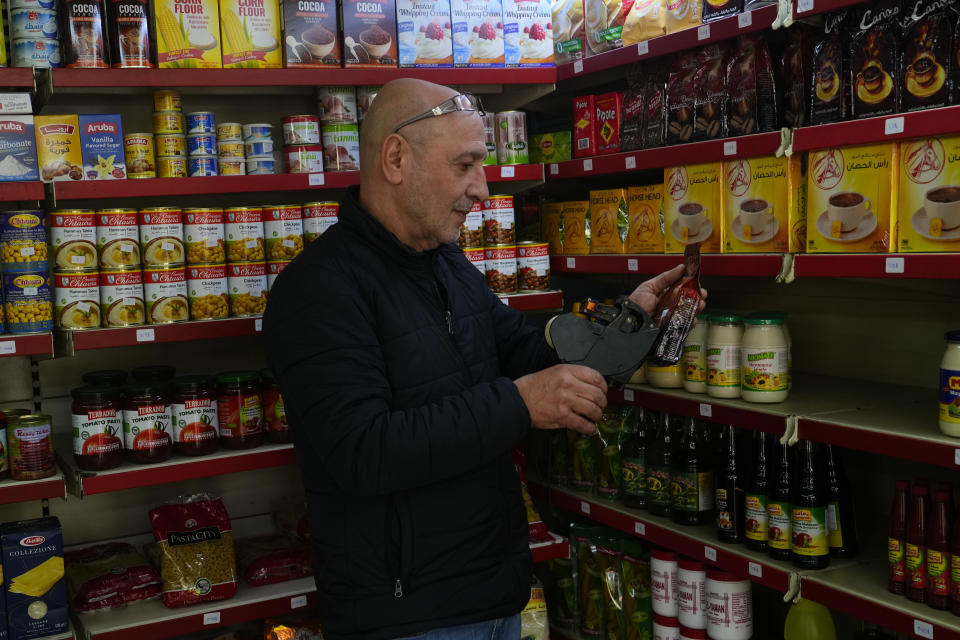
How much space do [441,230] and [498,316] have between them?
0.42m

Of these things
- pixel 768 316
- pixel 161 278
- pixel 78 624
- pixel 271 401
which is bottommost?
pixel 78 624

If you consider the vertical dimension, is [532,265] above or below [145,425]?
above

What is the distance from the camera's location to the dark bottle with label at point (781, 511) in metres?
2.78

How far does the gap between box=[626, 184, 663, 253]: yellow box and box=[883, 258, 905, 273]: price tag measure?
93 cm

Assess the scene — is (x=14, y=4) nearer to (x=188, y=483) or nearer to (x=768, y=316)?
(x=188, y=483)

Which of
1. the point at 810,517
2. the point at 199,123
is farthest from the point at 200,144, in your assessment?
the point at 810,517

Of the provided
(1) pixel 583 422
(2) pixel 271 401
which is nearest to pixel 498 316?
(1) pixel 583 422

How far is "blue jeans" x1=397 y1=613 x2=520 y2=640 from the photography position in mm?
1982

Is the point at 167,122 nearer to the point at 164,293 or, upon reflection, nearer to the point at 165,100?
the point at 165,100

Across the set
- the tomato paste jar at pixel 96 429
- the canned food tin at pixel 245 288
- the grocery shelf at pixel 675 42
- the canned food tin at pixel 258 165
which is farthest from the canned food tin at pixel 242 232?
the grocery shelf at pixel 675 42

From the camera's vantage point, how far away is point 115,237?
113 inches

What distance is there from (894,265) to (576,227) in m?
1.43

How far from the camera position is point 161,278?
2.93 meters

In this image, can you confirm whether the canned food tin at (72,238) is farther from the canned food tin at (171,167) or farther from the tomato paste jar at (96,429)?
the tomato paste jar at (96,429)
